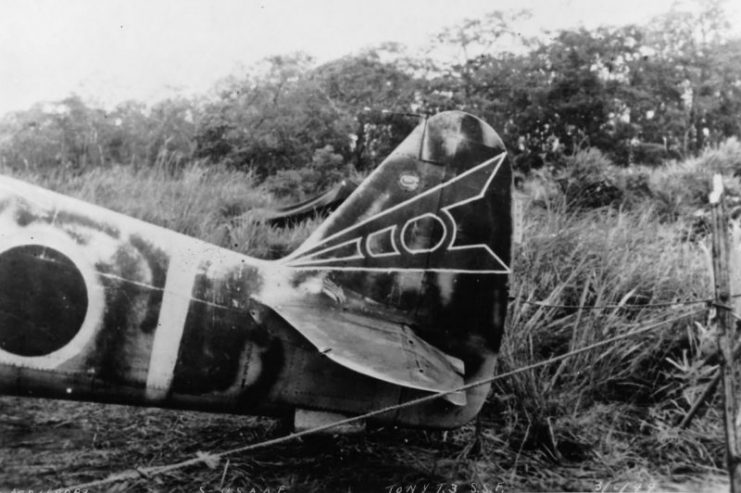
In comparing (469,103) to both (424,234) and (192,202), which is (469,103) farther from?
(424,234)

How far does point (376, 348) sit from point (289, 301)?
1.79ft

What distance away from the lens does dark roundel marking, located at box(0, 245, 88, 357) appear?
97.5 inches

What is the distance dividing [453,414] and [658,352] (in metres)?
2.42

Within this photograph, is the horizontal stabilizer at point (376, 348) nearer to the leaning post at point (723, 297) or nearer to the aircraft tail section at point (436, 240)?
the aircraft tail section at point (436, 240)

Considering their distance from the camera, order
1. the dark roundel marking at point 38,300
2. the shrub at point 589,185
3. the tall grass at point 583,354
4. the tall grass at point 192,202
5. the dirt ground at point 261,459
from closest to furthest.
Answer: the dark roundel marking at point 38,300
the dirt ground at point 261,459
the tall grass at point 583,354
the tall grass at point 192,202
the shrub at point 589,185

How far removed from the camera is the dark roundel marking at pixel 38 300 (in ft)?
8.13

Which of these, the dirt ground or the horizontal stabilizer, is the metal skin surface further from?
the dirt ground

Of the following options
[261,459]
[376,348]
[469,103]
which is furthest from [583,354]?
[469,103]

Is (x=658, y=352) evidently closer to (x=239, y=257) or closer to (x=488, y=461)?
(x=488, y=461)

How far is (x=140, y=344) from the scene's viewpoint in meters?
2.57

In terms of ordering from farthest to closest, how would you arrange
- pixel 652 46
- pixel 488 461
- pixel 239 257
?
pixel 652 46, pixel 488 461, pixel 239 257

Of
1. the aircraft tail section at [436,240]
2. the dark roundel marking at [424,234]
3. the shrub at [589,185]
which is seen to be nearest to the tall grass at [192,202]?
the aircraft tail section at [436,240]

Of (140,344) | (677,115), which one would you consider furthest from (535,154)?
(140,344)

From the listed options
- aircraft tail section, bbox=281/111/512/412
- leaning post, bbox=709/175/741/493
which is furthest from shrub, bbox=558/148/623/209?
leaning post, bbox=709/175/741/493
